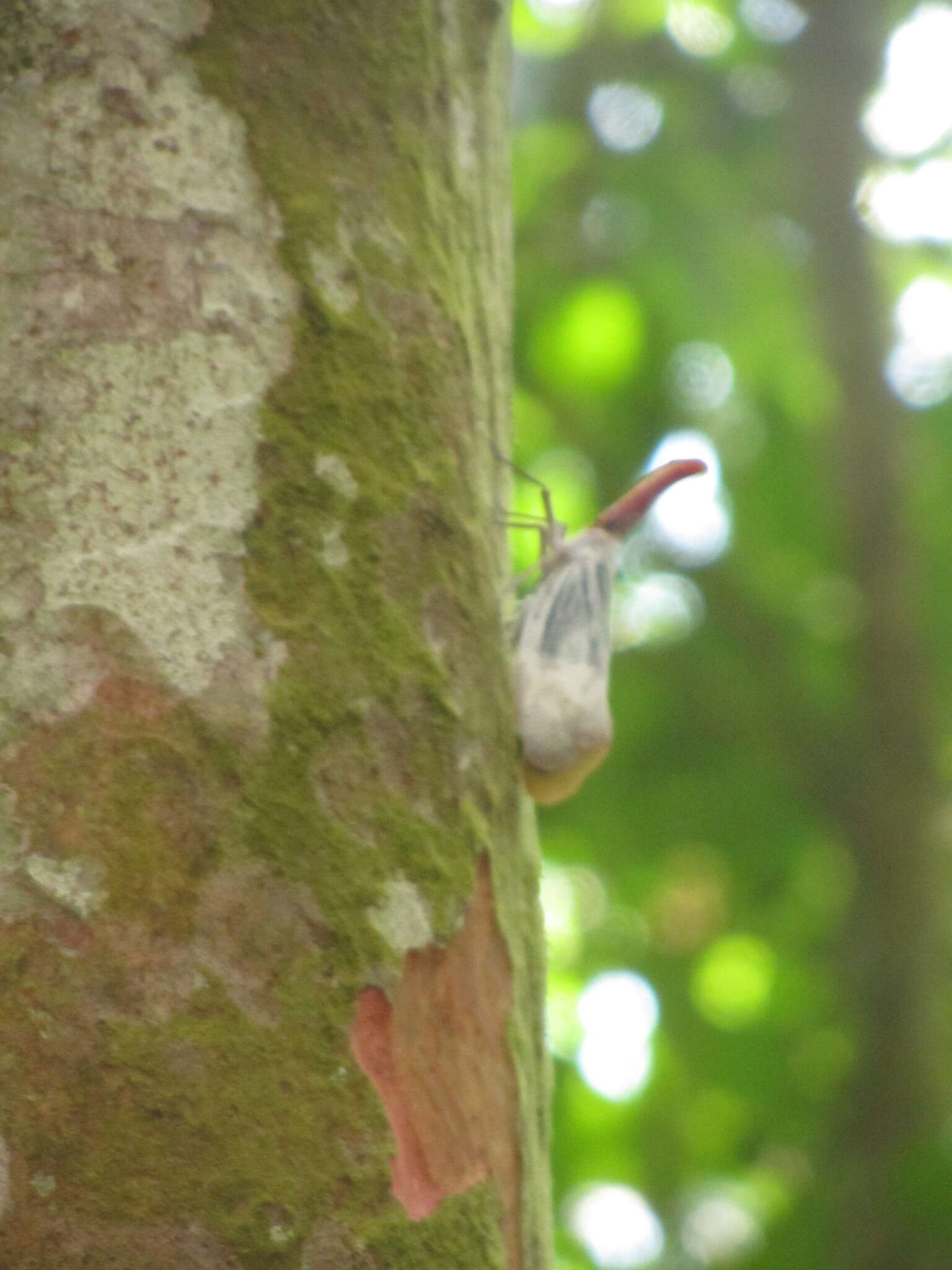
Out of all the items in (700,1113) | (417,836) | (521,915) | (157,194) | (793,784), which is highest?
(157,194)

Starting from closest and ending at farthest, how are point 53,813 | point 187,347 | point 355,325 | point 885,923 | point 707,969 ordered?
1. point 53,813
2. point 187,347
3. point 355,325
4. point 885,923
5. point 707,969

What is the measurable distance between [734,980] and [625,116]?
138 inches

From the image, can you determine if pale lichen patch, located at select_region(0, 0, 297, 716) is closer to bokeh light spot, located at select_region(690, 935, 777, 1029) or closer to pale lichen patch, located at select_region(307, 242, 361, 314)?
pale lichen patch, located at select_region(307, 242, 361, 314)

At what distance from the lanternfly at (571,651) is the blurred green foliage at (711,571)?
267cm

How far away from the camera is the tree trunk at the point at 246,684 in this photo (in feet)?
4.47

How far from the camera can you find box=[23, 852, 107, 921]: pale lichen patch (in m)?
1.38

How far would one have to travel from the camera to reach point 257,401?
5.18 ft

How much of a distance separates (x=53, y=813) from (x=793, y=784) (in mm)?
4398

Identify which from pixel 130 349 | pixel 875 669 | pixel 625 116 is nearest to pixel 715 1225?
pixel 875 669

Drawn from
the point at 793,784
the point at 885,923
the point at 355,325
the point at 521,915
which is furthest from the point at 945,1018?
the point at 355,325

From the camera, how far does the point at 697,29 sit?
5.47 meters

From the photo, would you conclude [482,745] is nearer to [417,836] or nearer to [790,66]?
[417,836]

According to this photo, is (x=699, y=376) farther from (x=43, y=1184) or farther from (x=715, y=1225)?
(x=43, y=1184)

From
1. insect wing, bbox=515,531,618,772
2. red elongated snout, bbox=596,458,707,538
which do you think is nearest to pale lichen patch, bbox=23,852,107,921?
insect wing, bbox=515,531,618,772
